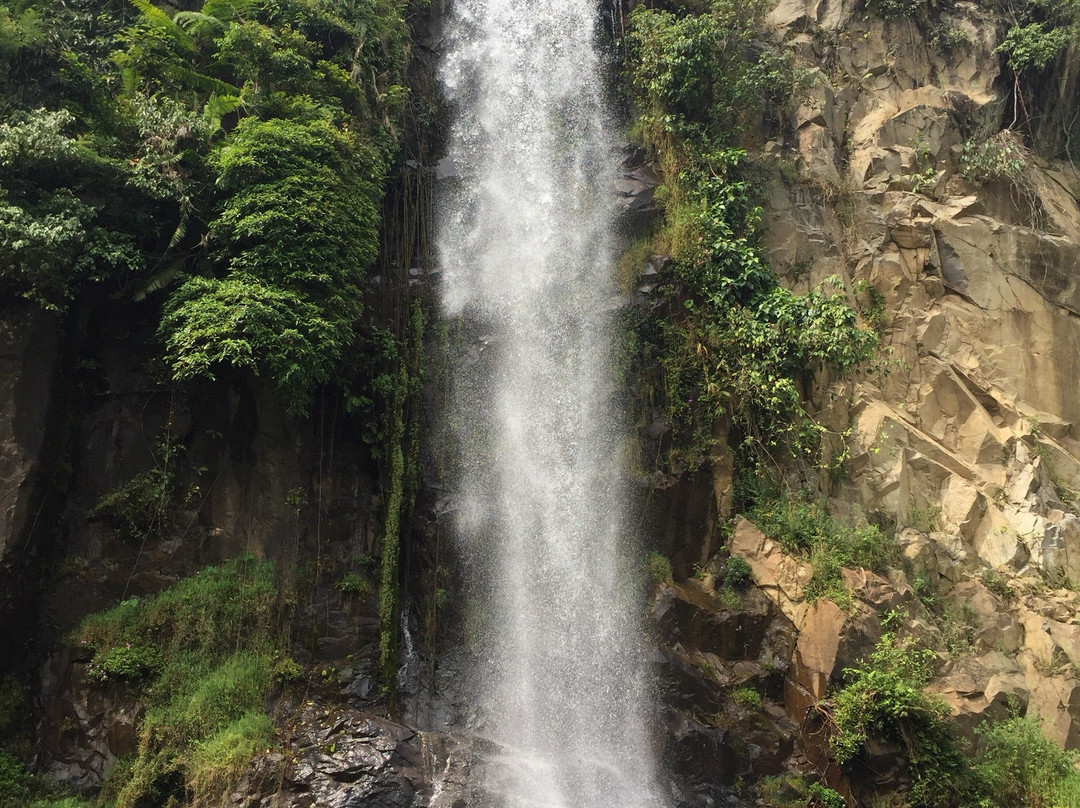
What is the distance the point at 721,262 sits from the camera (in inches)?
494

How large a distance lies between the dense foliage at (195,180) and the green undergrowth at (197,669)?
2903 mm

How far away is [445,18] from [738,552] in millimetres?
13917

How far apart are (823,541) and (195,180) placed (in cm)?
1098

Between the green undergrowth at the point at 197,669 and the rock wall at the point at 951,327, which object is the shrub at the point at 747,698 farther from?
the green undergrowth at the point at 197,669

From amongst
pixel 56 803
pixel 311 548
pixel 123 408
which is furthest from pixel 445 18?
pixel 56 803

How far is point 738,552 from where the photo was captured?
36.3 feet

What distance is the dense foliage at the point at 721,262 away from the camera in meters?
11.6

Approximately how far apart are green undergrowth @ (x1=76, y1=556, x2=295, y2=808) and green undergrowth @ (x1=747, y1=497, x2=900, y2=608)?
7.43 meters

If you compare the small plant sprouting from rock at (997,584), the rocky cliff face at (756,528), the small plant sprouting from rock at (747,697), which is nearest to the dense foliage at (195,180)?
the rocky cliff face at (756,528)

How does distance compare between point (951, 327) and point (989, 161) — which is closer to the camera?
point (951, 327)

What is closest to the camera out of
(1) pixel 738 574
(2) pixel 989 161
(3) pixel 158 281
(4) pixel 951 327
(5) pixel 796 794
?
(5) pixel 796 794

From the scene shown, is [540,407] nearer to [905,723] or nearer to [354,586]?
[354,586]

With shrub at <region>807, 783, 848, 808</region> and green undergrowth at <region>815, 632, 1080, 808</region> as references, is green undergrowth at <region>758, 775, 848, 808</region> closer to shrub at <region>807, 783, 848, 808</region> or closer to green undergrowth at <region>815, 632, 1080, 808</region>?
shrub at <region>807, 783, 848, 808</region>

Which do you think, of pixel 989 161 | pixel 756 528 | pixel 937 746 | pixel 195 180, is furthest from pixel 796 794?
pixel 989 161
